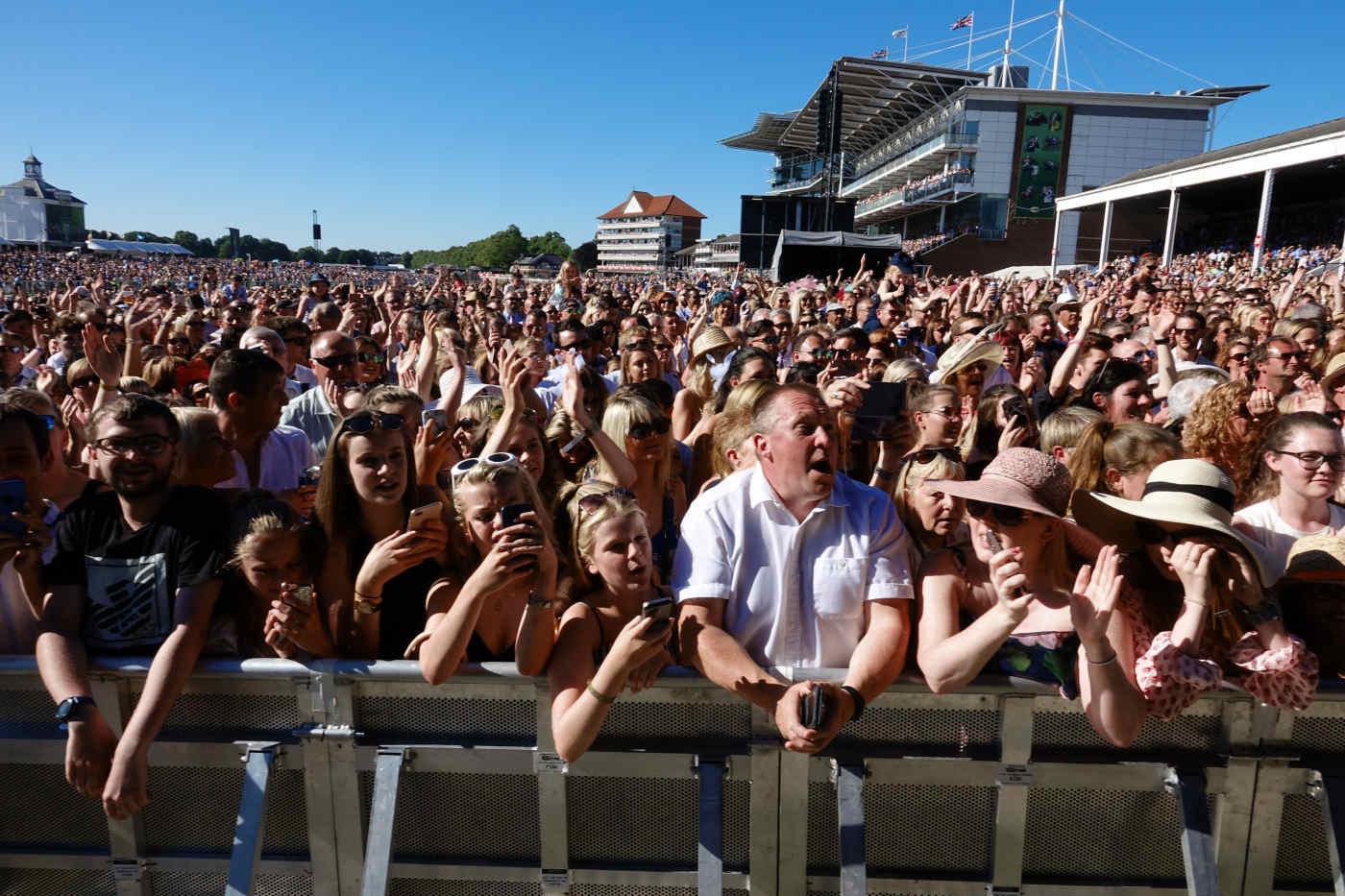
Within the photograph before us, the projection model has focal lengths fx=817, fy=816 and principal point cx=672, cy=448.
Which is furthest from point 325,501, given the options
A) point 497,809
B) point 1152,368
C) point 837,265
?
point 837,265

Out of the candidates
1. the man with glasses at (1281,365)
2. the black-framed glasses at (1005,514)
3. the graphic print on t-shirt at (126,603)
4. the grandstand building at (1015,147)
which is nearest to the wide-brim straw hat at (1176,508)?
the black-framed glasses at (1005,514)

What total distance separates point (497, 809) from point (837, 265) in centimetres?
2535

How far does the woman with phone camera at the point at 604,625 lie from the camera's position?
2.13m

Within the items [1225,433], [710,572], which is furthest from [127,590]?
[1225,433]

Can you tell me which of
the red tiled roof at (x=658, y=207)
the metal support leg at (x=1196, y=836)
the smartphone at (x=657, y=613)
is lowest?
the metal support leg at (x=1196, y=836)

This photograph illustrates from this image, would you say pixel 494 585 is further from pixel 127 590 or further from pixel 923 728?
pixel 923 728

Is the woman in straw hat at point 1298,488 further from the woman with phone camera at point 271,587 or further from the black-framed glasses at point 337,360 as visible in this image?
the black-framed glasses at point 337,360

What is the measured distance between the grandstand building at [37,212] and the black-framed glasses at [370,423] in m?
134

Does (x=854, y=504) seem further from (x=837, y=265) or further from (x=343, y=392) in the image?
(x=837, y=265)

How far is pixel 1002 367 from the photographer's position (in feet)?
20.9

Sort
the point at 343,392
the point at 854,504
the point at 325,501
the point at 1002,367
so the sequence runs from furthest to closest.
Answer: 1. the point at 1002,367
2. the point at 343,392
3. the point at 325,501
4. the point at 854,504

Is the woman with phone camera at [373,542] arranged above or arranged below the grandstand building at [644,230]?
below

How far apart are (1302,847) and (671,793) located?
1828mm

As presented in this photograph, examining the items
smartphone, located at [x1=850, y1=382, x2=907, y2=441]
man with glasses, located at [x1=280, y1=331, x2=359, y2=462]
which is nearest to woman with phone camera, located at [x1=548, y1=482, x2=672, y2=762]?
smartphone, located at [x1=850, y1=382, x2=907, y2=441]
